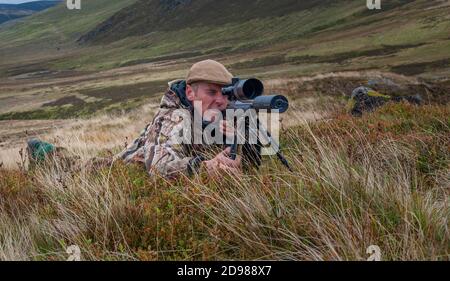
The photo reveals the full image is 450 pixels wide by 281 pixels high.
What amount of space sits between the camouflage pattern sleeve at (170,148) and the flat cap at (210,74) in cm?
42

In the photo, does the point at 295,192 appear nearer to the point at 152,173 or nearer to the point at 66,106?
the point at 152,173

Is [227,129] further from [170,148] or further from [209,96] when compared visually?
[170,148]

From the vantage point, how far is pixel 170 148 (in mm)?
4988

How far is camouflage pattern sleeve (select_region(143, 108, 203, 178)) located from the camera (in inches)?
191

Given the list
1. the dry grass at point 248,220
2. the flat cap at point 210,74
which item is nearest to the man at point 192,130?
the flat cap at point 210,74

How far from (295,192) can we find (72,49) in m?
188

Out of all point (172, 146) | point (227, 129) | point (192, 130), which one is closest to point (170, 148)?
point (172, 146)

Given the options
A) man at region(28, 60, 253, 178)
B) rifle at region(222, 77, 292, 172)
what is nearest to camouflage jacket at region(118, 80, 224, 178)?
man at region(28, 60, 253, 178)

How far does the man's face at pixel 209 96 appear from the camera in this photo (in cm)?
477

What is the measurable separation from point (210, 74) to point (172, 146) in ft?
2.67

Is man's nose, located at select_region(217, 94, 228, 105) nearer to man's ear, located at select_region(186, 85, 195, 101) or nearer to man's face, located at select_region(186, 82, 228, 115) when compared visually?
man's face, located at select_region(186, 82, 228, 115)

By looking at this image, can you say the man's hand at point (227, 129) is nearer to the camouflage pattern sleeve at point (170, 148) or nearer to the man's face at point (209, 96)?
the man's face at point (209, 96)

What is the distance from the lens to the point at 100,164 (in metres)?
6.32

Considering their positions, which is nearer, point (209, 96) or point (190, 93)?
point (209, 96)
